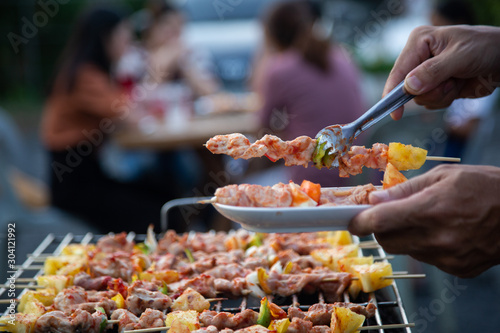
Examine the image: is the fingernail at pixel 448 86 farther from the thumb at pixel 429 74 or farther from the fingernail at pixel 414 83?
the fingernail at pixel 414 83

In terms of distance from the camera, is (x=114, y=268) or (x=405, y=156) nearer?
(x=405, y=156)

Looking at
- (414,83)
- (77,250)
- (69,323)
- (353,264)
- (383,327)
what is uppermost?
(414,83)

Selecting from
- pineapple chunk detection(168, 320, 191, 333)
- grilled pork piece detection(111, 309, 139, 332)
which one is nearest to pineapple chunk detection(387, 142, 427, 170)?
pineapple chunk detection(168, 320, 191, 333)

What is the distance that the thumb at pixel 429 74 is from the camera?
2.38 m

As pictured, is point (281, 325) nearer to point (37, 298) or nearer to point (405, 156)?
point (405, 156)

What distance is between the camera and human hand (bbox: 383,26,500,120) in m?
2.44

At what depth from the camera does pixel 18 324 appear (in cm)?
205

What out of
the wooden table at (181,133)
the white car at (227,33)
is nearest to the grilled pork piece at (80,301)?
the wooden table at (181,133)

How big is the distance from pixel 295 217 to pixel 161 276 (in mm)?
900

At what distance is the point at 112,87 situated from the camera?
18.4 ft

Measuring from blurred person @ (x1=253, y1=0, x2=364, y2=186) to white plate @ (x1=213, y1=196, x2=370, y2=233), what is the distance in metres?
2.85

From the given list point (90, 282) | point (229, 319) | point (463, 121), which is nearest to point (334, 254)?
point (229, 319)

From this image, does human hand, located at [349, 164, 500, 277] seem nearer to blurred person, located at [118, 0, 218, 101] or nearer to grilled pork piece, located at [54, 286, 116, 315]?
grilled pork piece, located at [54, 286, 116, 315]

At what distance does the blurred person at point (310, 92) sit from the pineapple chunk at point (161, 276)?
8.14 ft
